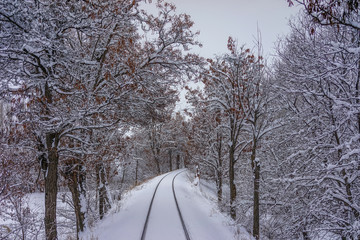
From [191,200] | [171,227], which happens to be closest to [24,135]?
[171,227]

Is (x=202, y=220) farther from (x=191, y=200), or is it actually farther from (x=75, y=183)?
(x=75, y=183)

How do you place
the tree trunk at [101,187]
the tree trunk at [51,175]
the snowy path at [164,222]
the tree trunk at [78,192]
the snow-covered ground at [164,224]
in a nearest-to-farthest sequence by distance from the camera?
the tree trunk at [51,175] < the snowy path at [164,222] < the snow-covered ground at [164,224] < the tree trunk at [78,192] < the tree trunk at [101,187]

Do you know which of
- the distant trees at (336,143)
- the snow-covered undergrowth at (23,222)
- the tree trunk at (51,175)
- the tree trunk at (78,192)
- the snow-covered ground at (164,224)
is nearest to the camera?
the distant trees at (336,143)

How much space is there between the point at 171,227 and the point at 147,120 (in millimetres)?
4689

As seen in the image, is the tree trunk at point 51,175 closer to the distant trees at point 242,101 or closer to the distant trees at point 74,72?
the distant trees at point 74,72

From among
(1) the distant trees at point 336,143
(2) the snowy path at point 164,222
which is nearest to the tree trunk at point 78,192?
(2) the snowy path at point 164,222

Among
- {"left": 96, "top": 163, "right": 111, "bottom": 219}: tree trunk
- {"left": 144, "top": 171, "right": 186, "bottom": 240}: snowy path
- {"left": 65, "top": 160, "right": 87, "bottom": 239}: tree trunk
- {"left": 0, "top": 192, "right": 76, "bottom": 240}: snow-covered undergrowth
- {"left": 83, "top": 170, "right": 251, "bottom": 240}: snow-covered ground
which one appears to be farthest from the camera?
{"left": 96, "top": 163, "right": 111, "bottom": 219}: tree trunk

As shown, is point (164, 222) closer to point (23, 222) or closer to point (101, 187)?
point (101, 187)

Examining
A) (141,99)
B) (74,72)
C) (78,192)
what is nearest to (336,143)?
(141,99)

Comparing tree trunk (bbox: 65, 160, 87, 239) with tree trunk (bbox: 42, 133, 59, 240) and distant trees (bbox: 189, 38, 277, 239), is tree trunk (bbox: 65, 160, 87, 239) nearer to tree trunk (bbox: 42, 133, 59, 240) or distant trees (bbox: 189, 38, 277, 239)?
tree trunk (bbox: 42, 133, 59, 240)

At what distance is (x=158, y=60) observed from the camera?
9.42m

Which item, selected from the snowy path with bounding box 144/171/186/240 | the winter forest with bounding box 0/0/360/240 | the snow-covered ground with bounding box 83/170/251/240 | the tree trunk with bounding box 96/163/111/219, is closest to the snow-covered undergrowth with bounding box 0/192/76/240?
the winter forest with bounding box 0/0/360/240

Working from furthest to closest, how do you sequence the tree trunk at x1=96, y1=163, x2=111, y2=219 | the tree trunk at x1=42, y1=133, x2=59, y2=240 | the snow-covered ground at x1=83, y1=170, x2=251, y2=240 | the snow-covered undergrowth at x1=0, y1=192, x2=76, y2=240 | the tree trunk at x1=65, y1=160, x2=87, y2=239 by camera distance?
the tree trunk at x1=96, y1=163, x2=111, y2=219
the tree trunk at x1=65, y1=160, x2=87, y2=239
the snow-covered ground at x1=83, y1=170, x2=251, y2=240
the tree trunk at x1=42, y1=133, x2=59, y2=240
the snow-covered undergrowth at x1=0, y1=192, x2=76, y2=240

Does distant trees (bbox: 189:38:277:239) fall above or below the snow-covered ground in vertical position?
above
